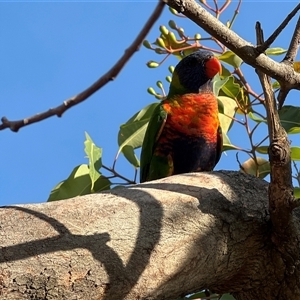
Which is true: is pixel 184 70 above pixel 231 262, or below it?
above

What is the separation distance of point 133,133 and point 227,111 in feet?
1.21

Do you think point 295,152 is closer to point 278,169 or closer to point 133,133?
point 278,169

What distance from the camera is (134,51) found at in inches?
17.8

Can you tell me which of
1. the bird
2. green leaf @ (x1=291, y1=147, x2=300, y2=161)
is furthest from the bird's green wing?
green leaf @ (x1=291, y1=147, x2=300, y2=161)

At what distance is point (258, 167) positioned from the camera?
1704 millimetres

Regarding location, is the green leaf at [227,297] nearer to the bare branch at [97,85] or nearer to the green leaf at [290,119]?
the green leaf at [290,119]

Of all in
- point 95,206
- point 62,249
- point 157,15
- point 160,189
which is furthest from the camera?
point 160,189

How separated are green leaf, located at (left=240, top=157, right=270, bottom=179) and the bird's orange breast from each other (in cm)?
53

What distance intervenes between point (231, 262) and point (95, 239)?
0.36 meters

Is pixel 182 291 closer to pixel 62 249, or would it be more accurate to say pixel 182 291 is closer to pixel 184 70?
pixel 62 249

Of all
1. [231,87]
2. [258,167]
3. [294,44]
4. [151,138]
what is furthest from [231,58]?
[151,138]

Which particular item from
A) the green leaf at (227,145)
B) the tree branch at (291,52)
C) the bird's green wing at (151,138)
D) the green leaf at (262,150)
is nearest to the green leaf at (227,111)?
the green leaf at (227,145)

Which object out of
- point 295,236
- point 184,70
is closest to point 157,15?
point 295,236

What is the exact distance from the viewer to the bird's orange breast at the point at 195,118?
2285 millimetres
